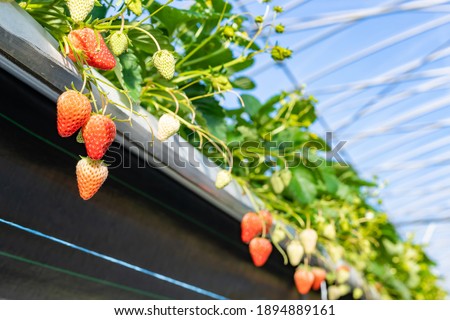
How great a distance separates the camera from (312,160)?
1.99 metres

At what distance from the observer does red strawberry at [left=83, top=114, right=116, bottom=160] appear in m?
0.84

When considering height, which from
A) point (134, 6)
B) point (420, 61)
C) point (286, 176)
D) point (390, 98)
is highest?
point (134, 6)

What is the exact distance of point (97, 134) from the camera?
84cm

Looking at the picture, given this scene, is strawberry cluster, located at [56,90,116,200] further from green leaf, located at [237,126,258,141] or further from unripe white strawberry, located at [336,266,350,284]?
unripe white strawberry, located at [336,266,350,284]

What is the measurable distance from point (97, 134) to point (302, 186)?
4.04 feet

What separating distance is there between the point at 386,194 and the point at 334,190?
Result: 9.40 meters

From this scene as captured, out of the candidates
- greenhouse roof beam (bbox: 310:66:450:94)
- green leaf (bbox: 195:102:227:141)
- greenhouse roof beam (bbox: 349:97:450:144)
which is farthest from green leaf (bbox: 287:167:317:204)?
greenhouse roof beam (bbox: 349:97:450:144)

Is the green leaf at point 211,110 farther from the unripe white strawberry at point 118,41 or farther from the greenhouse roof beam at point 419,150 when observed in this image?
the greenhouse roof beam at point 419,150

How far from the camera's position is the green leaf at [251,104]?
1.89 metres

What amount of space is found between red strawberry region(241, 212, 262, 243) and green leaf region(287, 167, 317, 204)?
15.5 inches

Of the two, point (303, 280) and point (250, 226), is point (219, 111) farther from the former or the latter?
point (303, 280)

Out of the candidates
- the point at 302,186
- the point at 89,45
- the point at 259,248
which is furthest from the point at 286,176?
the point at 89,45
